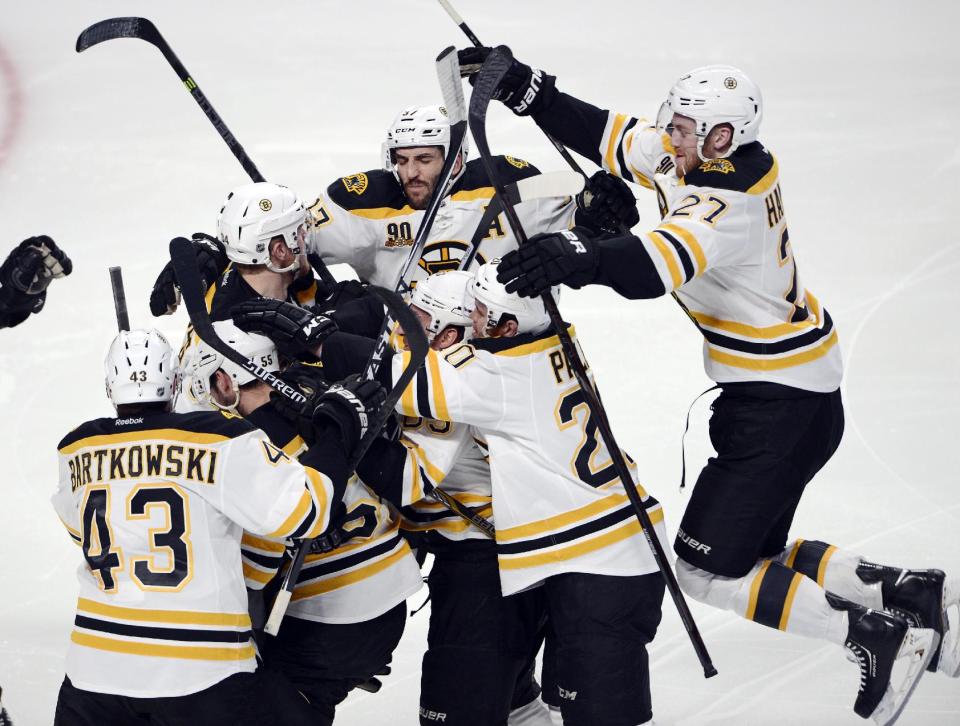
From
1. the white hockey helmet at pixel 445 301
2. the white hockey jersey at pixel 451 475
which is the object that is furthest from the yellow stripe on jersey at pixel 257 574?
the white hockey helmet at pixel 445 301

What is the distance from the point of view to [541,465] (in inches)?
130

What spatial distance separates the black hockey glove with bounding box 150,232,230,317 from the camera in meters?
3.85

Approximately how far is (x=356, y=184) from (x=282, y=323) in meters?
0.96

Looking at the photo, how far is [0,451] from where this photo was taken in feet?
16.9

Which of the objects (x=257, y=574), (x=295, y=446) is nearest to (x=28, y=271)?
(x=295, y=446)

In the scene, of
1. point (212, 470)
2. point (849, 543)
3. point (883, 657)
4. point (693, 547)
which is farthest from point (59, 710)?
point (849, 543)

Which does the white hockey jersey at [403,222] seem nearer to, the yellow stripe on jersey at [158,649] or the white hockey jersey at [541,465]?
the white hockey jersey at [541,465]

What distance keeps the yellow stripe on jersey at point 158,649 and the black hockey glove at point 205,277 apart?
125cm

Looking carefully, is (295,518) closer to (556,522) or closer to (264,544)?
(264,544)

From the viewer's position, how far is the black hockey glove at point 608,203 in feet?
12.6

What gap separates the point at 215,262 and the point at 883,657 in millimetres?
2084

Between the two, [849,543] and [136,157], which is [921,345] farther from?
[136,157]

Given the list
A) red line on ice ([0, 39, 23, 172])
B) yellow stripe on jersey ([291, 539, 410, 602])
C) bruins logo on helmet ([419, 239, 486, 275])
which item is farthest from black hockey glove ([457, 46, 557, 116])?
red line on ice ([0, 39, 23, 172])

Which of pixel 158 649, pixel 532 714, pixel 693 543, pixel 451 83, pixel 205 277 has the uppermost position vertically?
pixel 451 83
